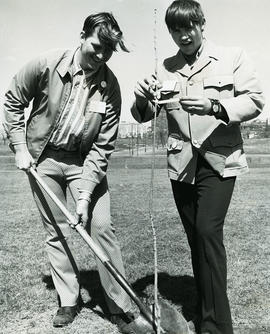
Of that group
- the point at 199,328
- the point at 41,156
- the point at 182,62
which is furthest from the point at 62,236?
the point at 182,62

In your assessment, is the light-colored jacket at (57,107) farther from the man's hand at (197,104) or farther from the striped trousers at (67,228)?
the man's hand at (197,104)

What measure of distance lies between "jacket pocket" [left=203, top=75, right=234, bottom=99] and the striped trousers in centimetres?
109

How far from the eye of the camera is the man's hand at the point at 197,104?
268cm

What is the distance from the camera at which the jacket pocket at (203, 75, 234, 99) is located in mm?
2912

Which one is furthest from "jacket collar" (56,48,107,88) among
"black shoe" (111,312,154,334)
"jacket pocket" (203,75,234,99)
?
"black shoe" (111,312,154,334)

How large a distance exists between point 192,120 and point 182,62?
1.34 ft

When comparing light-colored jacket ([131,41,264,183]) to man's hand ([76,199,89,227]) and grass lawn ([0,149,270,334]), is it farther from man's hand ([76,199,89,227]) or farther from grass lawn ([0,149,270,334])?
grass lawn ([0,149,270,334])

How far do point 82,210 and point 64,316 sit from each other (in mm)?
881

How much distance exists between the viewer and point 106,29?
306cm

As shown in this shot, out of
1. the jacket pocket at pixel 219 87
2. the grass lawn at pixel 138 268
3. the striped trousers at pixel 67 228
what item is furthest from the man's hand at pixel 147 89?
the grass lawn at pixel 138 268

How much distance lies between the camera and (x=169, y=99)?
3.04 m

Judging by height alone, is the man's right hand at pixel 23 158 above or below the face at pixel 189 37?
below

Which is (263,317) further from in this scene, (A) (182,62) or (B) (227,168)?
(A) (182,62)

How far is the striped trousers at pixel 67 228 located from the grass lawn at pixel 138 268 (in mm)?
239
